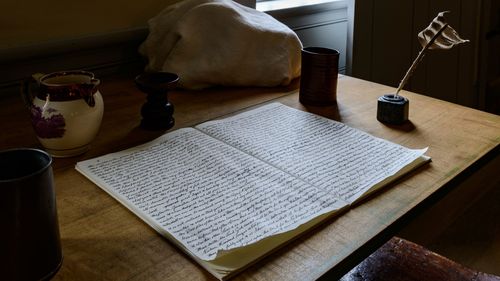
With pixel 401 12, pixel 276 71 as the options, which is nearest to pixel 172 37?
pixel 276 71

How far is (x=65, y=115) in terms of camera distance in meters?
0.73

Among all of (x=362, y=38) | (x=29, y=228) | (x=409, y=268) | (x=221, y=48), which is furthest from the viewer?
(x=362, y=38)

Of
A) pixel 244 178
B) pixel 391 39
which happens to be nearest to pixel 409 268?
pixel 244 178

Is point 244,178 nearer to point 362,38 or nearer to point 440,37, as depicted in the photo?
point 440,37

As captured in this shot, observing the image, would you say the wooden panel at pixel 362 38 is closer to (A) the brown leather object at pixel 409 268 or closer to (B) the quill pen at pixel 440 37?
(B) the quill pen at pixel 440 37

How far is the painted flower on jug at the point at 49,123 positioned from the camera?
2.40 ft

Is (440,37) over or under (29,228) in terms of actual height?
over

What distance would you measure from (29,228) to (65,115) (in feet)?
1.01

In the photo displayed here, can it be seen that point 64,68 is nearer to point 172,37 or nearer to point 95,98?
point 172,37

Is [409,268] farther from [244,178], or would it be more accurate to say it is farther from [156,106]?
[156,106]

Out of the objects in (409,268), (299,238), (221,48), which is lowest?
(409,268)

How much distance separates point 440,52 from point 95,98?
158 cm

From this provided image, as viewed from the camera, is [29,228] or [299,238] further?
[299,238]

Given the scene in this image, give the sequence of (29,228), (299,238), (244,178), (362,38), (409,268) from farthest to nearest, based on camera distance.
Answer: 1. (362,38)
2. (409,268)
3. (244,178)
4. (299,238)
5. (29,228)
